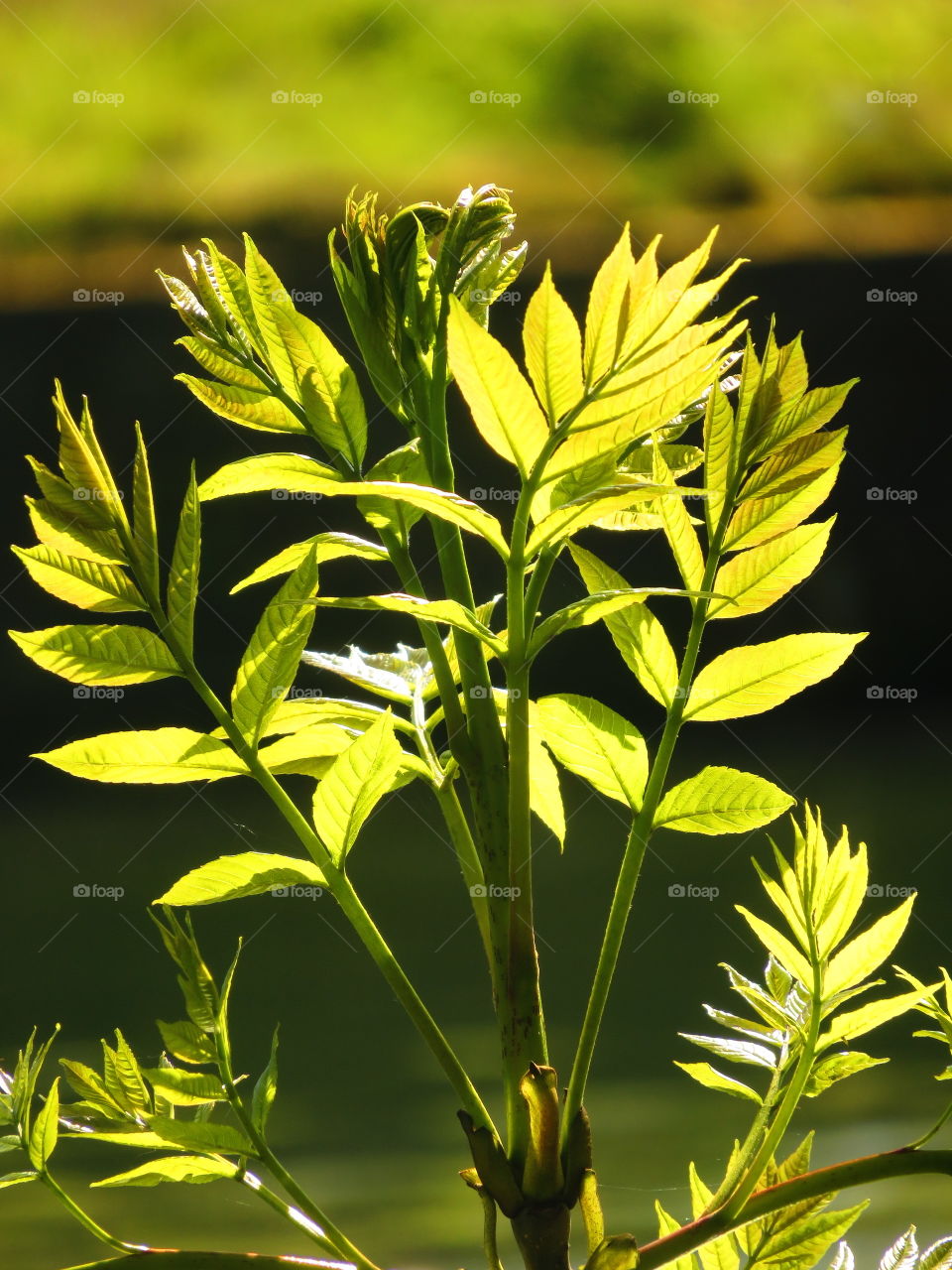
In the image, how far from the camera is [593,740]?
0.18 meters

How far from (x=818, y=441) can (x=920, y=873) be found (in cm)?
83

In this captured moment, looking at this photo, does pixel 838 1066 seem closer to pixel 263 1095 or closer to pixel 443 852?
pixel 263 1095

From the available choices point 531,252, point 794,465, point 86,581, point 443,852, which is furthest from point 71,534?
point 531,252

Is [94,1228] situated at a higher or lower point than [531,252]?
lower

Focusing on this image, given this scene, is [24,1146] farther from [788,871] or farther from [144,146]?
[144,146]

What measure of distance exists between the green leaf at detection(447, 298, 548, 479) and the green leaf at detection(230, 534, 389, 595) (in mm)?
29

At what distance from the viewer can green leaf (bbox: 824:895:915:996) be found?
0.58 feet

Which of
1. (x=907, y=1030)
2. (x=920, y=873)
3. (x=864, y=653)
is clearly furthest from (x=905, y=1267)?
(x=864, y=653)

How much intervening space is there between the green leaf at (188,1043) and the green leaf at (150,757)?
40mm

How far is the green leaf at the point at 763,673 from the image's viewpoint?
17 cm

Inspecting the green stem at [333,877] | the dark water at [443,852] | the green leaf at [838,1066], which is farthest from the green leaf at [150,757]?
the dark water at [443,852]

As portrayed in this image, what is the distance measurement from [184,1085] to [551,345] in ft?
0.41

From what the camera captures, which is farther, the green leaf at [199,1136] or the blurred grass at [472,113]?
the blurred grass at [472,113]

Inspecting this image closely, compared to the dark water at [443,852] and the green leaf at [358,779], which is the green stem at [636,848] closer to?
the green leaf at [358,779]
